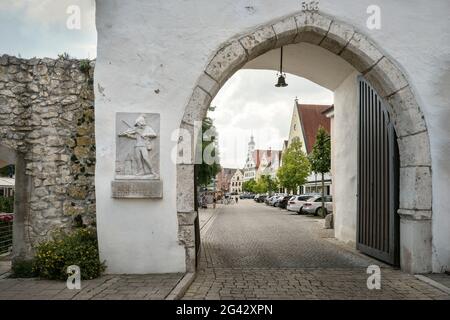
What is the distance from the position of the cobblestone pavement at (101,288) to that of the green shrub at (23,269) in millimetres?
208

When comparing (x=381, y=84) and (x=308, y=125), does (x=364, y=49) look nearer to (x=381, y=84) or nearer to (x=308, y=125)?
(x=381, y=84)

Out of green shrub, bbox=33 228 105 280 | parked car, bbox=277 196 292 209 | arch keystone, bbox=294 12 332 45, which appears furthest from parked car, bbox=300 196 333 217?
green shrub, bbox=33 228 105 280

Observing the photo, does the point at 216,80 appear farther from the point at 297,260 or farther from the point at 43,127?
the point at 297,260

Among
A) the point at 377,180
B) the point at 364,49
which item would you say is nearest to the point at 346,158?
the point at 377,180

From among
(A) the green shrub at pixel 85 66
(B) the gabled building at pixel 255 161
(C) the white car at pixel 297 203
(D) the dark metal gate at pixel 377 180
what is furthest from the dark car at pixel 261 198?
(A) the green shrub at pixel 85 66

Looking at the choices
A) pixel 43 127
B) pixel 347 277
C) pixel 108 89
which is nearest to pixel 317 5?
pixel 108 89

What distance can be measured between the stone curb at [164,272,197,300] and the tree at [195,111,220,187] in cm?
1451

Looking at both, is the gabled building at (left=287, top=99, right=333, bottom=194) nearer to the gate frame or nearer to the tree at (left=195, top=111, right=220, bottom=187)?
the tree at (left=195, top=111, right=220, bottom=187)

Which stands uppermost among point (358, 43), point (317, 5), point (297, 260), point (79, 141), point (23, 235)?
point (317, 5)

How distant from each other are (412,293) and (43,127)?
5809 mm

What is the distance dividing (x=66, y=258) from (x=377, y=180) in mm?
5570

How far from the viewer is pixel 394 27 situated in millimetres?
6266

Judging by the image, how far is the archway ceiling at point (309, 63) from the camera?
831 centimetres

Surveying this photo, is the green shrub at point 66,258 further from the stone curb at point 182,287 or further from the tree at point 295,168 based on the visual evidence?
the tree at point 295,168
